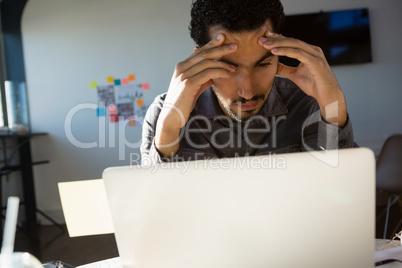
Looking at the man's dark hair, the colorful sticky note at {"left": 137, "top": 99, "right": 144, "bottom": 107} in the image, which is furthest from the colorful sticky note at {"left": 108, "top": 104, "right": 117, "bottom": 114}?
the man's dark hair

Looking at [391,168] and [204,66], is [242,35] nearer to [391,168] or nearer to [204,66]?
[204,66]

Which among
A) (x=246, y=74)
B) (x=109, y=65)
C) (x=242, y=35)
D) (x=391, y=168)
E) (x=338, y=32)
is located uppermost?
(x=338, y=32)

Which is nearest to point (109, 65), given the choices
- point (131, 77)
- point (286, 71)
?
point (131, 77)

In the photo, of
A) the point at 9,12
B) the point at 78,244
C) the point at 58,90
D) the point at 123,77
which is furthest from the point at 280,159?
the point at 9,12

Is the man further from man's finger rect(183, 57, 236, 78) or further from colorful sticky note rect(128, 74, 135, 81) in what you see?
colorful sticky note rect(128, 74, 135, 81)

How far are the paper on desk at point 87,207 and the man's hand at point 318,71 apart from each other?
2.21ft

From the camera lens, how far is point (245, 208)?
0.58 m

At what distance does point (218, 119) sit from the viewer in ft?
5.07

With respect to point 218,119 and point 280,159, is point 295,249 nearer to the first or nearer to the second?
point 280,159

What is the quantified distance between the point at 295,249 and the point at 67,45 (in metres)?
4.25

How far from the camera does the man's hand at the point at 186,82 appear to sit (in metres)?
1.14

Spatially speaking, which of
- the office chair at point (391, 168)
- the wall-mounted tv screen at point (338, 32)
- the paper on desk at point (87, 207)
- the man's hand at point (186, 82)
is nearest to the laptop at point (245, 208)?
the paper on desk at point (87, 207)

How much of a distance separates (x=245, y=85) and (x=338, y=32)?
313 centimetres

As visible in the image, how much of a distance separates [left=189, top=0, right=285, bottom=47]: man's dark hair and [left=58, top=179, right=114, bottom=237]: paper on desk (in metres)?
0.71
